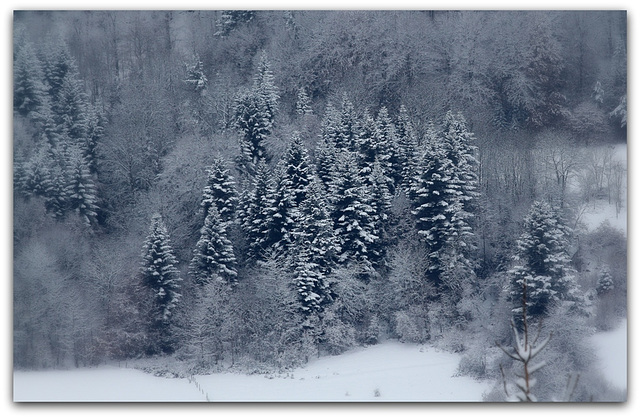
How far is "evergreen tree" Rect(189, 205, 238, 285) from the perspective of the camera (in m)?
26.3

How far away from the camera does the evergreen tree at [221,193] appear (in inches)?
1099

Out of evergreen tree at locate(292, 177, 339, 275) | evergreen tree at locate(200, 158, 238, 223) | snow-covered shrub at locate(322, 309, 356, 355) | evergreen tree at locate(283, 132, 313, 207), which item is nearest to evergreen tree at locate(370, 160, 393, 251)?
evergreen tree at locate(292, 177, 339, 275)

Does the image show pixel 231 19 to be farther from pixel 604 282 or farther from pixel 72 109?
pixel 604 282

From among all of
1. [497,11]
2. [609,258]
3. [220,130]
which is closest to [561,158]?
[609,258]

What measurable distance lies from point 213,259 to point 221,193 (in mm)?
2927

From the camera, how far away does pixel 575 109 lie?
23375 millimetres

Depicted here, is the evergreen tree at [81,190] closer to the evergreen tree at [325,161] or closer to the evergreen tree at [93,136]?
the evergreen tree at [93,136]

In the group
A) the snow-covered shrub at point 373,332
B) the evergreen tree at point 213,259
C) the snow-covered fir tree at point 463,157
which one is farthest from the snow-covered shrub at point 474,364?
the evergreen tree at point 213,259

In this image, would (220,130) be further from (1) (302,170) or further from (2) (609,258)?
(2) (609,258)

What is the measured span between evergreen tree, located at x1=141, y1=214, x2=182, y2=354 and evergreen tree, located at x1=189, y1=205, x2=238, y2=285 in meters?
0.87

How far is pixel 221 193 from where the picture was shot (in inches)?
1108

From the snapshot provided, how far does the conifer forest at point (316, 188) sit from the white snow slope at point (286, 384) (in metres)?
0.73

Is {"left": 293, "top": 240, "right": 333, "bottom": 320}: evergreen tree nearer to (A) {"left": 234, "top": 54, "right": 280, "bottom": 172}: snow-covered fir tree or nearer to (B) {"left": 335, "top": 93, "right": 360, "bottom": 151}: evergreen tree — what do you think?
(B) {"left": 335, "top": 93, "right": 360, "bottom": 151}: evergreen tree

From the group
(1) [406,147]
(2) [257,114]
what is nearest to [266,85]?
(2) [257,114]
